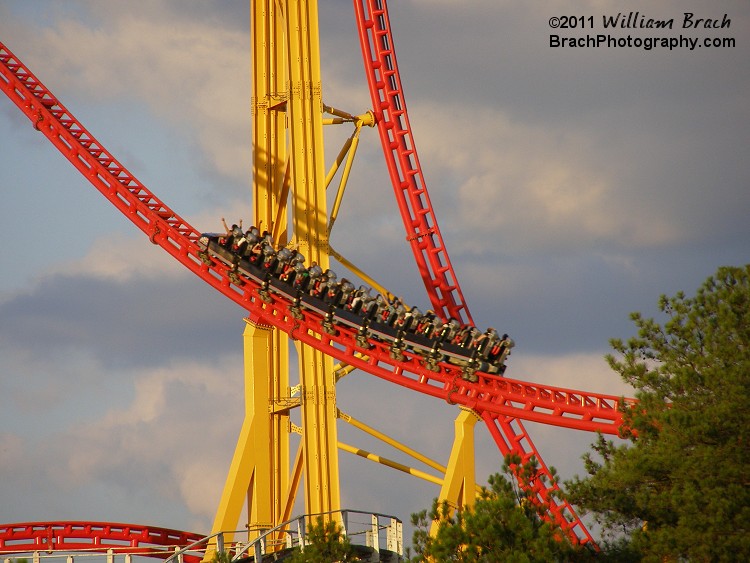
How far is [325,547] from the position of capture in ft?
58.5

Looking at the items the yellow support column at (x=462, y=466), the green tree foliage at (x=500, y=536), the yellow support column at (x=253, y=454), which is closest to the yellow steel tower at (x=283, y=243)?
the yellow support column at (x=253, y=454)

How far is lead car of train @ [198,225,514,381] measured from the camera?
21297mm

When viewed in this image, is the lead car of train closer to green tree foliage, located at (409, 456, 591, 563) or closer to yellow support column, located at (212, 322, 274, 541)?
yellow support column, located at (212, 322, 274, 541)

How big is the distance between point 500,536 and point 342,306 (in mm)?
5717

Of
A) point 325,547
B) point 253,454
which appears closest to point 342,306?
point 253,454

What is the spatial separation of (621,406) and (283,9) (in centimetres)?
814

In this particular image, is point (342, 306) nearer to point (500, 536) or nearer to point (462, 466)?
point (462, 466)

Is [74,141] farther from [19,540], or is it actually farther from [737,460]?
[737,460]

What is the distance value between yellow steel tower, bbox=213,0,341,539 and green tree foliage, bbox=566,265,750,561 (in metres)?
4.80

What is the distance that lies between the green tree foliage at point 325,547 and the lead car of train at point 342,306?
12.6 ft

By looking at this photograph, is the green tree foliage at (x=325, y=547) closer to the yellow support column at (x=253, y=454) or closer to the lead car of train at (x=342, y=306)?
the yellow support column at (x=253, y=454)

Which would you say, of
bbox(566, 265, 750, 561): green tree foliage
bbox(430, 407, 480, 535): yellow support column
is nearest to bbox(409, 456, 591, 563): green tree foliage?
bbox(566, 265, 750, 561): green tree foliage

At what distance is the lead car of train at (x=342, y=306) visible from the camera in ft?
69.9

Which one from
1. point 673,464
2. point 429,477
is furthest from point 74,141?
point 673,464
